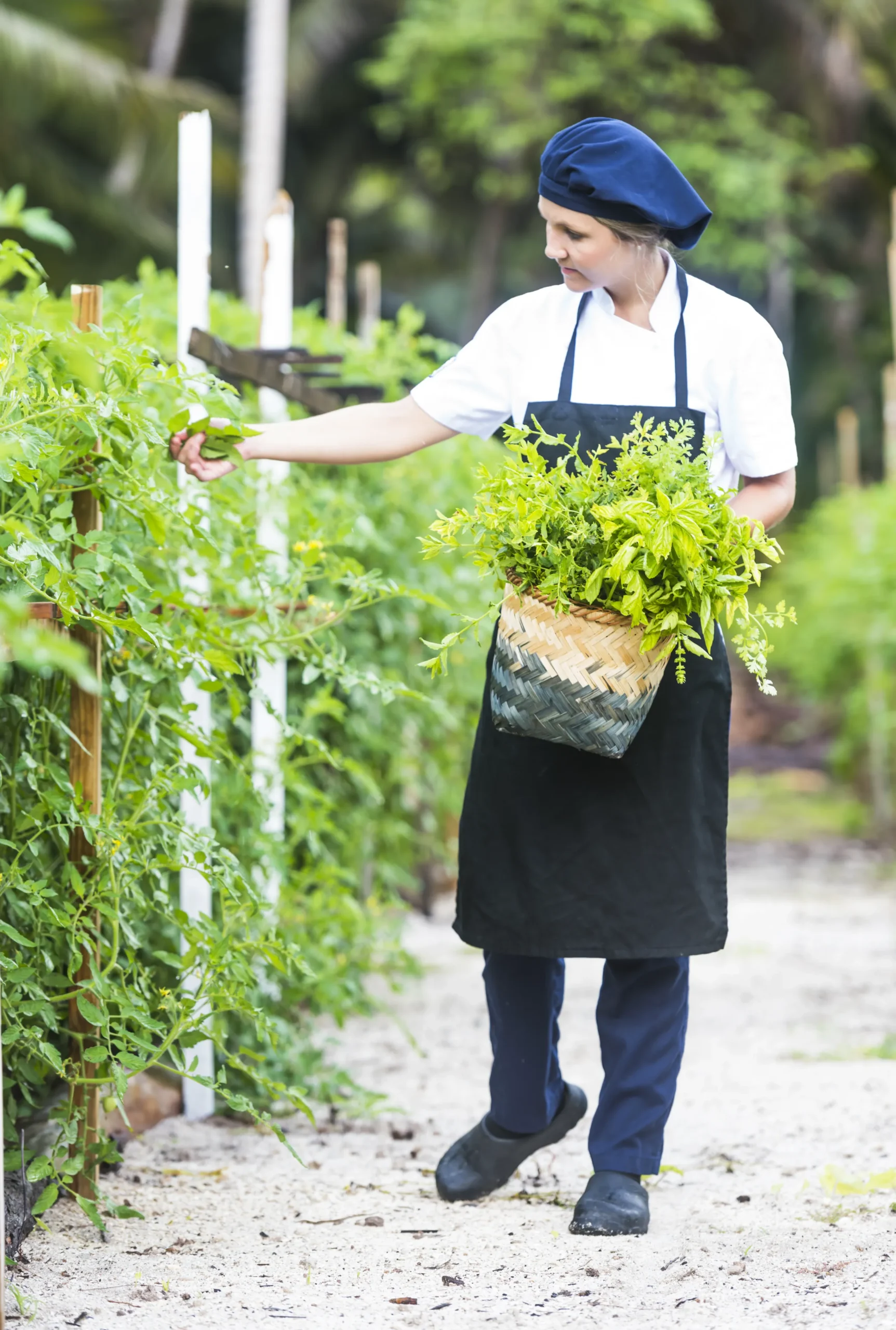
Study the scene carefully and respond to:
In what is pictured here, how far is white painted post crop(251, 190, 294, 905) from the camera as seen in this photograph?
3393 mm

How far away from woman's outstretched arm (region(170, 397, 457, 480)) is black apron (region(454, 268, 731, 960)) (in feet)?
0.77

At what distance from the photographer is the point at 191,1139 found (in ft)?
10.9

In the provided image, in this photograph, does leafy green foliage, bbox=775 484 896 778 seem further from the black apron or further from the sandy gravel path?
the black apron

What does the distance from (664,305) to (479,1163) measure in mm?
1564

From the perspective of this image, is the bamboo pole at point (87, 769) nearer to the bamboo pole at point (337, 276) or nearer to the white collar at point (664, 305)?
the white collar at point (664, 305)

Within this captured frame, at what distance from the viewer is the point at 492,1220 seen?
9.12 feet

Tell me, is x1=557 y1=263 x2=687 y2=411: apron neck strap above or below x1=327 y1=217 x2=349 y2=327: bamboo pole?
below

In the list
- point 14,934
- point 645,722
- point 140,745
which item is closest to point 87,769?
point 140,745

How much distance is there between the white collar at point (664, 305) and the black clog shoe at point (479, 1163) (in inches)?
57.3

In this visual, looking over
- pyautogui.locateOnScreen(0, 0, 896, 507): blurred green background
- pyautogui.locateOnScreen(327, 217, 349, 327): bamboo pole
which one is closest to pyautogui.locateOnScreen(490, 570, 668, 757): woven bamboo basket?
pyautogui.locateOnScreen(327, 217, 349, 327): bamboo pole

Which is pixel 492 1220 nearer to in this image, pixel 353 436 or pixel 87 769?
pixel 87 769

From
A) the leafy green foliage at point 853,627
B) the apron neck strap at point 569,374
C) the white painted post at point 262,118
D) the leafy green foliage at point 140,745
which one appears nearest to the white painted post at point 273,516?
the leafy green foliage at point 140,745

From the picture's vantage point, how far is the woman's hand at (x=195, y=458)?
264 centimetres

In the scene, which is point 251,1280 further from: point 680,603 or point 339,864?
point 339,864
